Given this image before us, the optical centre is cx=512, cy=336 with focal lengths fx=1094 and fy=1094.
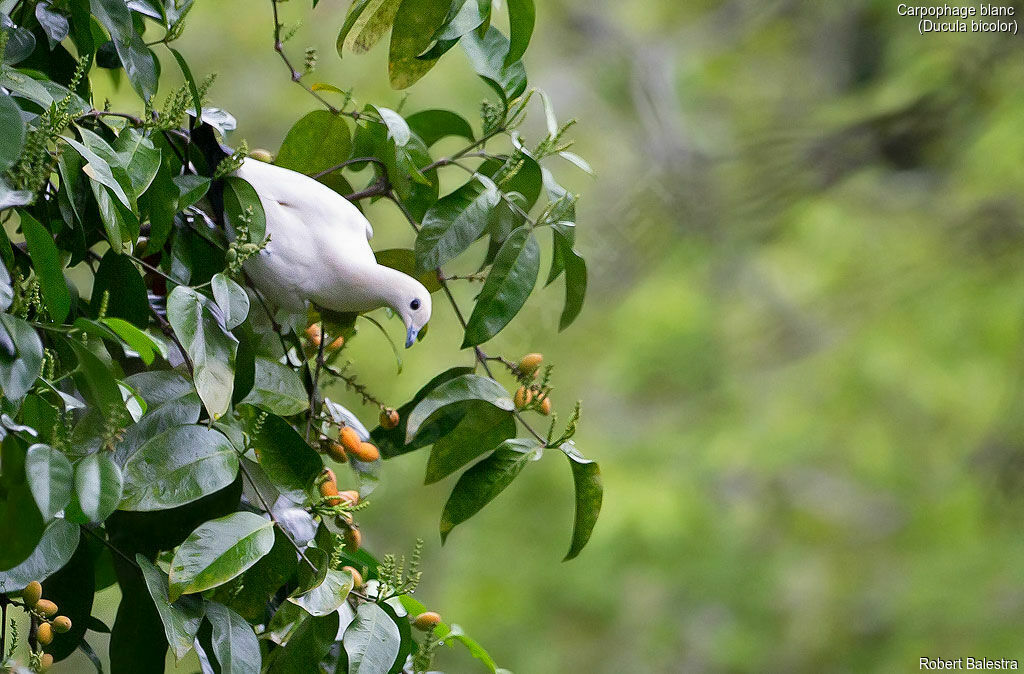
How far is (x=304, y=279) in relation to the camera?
1.69 ft

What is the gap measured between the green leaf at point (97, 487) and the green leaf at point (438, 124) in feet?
1.06

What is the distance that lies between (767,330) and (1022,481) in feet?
2.08

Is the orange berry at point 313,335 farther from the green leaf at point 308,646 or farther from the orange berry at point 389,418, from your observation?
the green leaf at point 308,646

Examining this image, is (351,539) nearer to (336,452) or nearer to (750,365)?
(336,452)

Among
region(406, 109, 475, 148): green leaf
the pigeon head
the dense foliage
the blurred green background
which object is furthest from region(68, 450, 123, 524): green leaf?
the blurred green background

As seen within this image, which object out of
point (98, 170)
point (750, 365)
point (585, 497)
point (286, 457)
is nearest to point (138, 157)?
point (98, 170)

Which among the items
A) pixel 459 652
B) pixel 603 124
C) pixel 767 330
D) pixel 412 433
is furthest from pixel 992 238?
pixel 412 433

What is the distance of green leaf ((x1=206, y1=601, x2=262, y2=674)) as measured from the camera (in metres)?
0.42

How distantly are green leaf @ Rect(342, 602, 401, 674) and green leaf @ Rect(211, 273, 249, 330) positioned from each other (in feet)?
0.42

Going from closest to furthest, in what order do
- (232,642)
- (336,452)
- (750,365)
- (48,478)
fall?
1. (48,478)
2. (232,642)
3. (336,452)
4. (750,365)

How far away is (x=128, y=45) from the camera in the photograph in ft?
1.55

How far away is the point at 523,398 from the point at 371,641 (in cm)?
15

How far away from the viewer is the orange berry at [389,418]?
55 centimetres

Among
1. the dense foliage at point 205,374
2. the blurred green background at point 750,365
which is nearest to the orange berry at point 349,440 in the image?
the dense foliage at point 205,374
